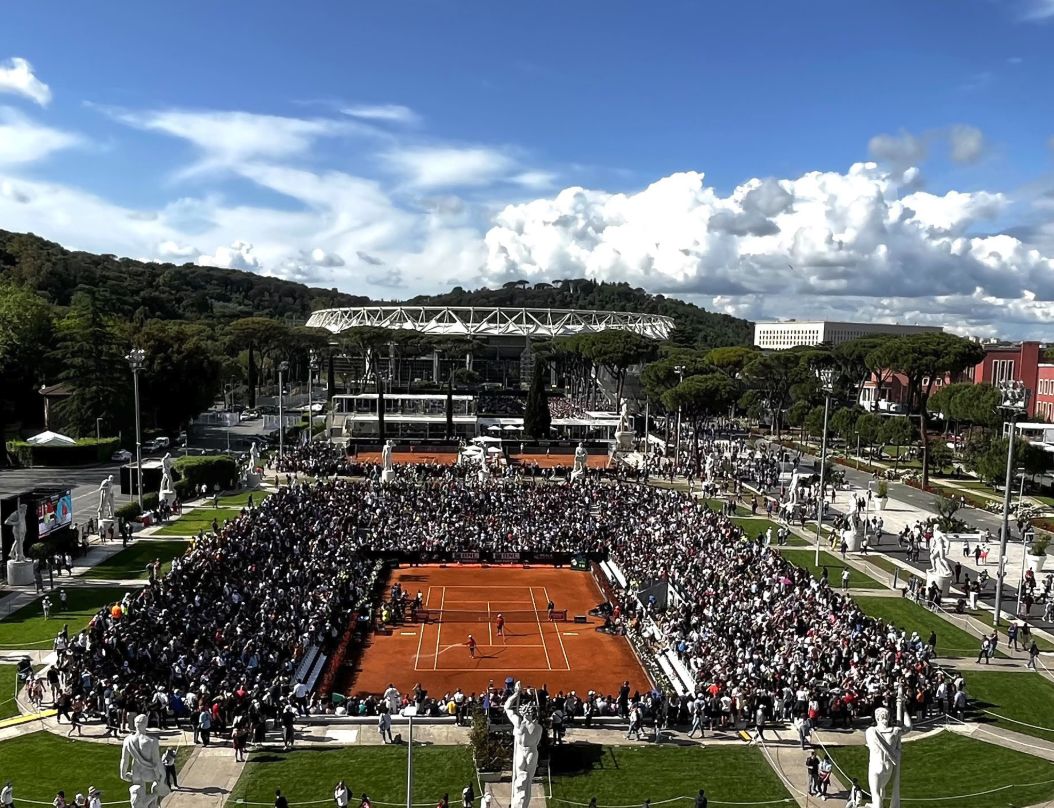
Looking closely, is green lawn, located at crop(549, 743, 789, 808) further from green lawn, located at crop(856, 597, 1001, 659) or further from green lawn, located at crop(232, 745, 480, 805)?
green lawn, located at crop(856, 597, 1001, 659)

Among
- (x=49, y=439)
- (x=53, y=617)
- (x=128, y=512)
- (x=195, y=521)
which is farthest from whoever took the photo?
(x=49, y=439)

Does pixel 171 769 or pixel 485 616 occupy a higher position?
pixel 171 769

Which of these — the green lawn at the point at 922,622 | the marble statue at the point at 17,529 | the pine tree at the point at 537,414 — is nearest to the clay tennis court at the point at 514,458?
the pine tree at the point at 537,414

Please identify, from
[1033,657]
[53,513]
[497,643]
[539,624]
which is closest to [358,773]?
[497,643]

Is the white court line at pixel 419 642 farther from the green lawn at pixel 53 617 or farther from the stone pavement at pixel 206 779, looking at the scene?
the green lawn at pixel 53 617

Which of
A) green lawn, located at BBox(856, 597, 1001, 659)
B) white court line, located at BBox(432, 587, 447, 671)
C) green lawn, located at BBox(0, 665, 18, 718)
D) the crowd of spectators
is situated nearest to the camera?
green lawn, located at BBox(0, 665, 18, 718)

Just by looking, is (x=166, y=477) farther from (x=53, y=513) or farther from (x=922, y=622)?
(x=922, y=622)

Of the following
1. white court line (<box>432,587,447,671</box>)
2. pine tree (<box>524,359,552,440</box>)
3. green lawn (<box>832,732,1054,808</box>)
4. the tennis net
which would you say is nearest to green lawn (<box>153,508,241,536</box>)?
white court line (<box>432,587,447,671</box>)
